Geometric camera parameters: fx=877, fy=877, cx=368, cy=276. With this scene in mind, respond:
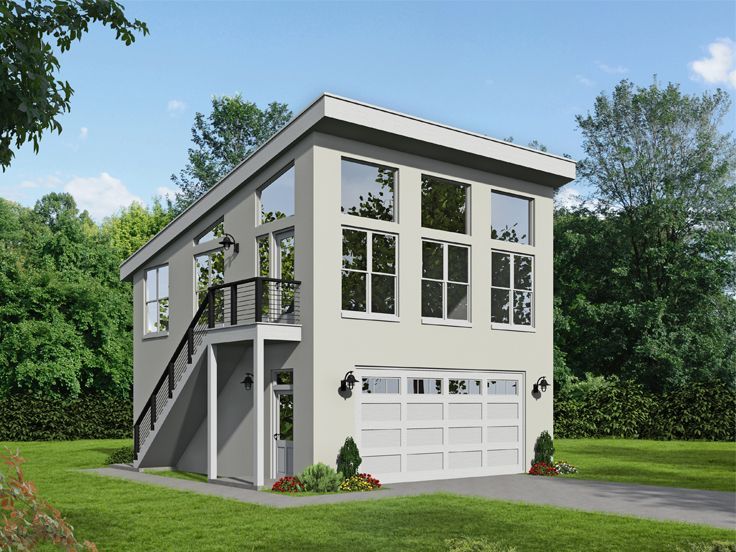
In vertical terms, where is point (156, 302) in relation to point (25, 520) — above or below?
above

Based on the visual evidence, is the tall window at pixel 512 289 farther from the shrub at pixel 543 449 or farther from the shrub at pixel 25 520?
the shrub at pixel 25 520

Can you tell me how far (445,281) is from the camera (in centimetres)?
1903

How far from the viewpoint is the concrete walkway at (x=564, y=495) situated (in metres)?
13.6

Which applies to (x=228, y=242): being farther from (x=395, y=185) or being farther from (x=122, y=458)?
(x=122, y=458)

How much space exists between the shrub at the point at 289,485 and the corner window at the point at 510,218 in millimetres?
7650

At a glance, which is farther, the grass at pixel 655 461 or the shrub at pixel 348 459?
the grass at pixel 655 461

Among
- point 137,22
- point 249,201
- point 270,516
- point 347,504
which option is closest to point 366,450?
point 347,504

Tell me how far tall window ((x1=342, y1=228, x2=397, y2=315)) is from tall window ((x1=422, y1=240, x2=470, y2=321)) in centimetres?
95

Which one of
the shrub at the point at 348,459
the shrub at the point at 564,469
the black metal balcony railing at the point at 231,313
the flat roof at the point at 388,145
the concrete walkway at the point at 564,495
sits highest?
the flat roof at the point at 388,145

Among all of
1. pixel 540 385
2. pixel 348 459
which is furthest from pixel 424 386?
pixel 540 385

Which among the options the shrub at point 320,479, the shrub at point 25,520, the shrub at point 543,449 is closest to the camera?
the shrub at point 25,520

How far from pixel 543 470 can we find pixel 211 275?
349 inches

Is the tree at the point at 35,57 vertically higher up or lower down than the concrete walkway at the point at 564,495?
higher up

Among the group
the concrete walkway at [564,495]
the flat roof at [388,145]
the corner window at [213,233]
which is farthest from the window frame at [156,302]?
the concrete walkway at [564,495]
